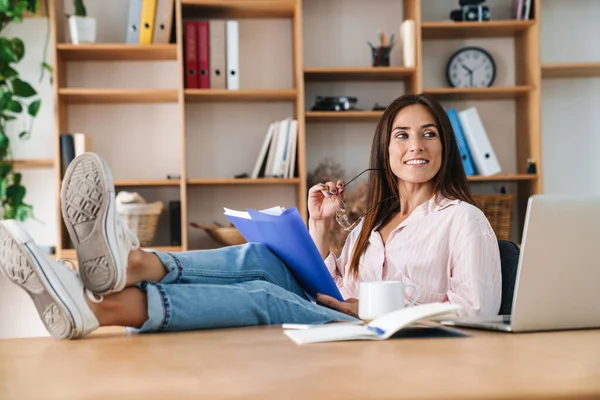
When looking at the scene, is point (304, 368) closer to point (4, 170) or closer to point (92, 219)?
point (92, 219)

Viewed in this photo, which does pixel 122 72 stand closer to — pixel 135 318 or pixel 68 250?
pixel 68 250

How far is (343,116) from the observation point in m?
3.82

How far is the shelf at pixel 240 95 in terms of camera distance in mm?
3652

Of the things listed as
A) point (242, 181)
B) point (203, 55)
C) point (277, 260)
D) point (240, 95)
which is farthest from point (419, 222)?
point (203, 55)

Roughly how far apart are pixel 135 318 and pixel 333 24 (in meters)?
2.89

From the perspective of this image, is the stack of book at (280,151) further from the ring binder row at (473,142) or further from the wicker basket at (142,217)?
the ring binder row at (473,142)

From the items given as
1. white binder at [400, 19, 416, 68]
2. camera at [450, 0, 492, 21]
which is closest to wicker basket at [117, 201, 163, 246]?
white binder at [400, 19, 416, 68]

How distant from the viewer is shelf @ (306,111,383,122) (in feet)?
→ 12.1

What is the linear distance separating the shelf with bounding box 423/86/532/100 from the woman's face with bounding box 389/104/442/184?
4.92ft

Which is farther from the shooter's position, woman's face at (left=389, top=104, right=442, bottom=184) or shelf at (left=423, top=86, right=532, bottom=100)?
shelf at (left=423, top=86, right=532, bottom=100)

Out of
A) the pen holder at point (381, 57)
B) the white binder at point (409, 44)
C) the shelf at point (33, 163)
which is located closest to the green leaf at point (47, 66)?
the shelf at point (33, 163)

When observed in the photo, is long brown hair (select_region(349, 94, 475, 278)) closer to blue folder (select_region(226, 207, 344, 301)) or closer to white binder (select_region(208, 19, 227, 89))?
blue folder (select_region(226, 207, 344, 301))

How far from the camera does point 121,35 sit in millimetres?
3895

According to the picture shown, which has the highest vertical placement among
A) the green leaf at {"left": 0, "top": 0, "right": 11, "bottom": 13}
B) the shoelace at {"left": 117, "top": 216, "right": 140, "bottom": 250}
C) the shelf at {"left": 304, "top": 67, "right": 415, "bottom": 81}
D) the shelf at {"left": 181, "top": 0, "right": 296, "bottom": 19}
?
the shelf at {"left": 181, "top": 0, "right": 296, "bottom": 19}
